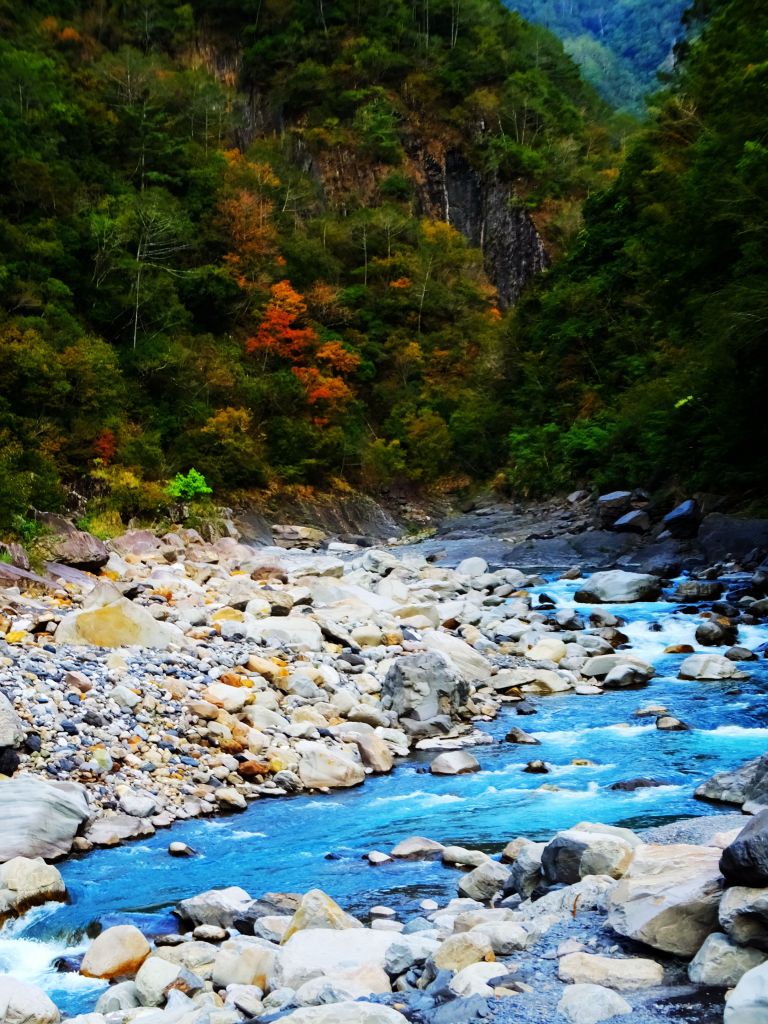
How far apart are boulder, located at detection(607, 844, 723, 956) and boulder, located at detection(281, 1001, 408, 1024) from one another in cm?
94

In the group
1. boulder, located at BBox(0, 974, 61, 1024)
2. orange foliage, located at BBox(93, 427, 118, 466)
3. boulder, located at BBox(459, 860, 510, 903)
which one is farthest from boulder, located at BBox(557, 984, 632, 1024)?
orange foliage, located at BBox(93, 427, 118, 466)

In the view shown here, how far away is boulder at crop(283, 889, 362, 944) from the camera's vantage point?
3.76 metres

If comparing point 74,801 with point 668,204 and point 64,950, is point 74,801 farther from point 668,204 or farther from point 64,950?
point 668,204

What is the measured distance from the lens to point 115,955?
3.75m

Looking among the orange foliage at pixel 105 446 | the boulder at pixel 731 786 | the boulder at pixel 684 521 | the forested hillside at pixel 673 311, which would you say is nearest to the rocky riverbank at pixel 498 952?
the boulder at pixel 731 786

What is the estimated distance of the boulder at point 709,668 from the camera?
9.10 metres

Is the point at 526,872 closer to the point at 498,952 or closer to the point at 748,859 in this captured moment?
the point at 498,952

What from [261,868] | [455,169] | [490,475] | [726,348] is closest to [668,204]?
[726,348]

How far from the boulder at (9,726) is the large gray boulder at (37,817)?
444 millimetres

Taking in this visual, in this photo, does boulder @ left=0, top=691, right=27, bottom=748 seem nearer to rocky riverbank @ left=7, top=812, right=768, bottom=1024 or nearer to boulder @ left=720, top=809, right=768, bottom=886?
rocky riverbank @ left=7, top=812, right=768, bottom=1024

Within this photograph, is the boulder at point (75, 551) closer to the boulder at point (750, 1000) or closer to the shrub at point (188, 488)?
the shrub at point (188, 488)

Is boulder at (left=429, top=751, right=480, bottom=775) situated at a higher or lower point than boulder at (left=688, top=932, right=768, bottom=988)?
lower

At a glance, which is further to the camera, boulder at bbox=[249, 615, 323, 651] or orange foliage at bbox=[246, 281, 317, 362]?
orange foliage at bbox=[246, 281, 317, 362]

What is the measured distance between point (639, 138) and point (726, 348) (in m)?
16.7
